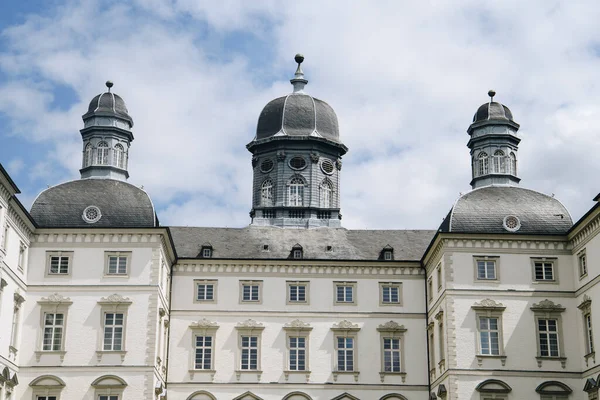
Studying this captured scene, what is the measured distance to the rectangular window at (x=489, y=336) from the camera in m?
45.4

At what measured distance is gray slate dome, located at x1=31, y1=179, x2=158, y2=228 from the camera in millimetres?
46750

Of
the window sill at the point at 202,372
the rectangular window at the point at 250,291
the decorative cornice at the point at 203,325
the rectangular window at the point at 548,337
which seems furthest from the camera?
the rectangular window at the point at 250,291

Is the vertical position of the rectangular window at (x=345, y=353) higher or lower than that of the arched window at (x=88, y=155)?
lower

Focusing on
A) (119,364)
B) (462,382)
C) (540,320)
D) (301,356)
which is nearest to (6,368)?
(119,364)

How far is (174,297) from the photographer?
51594 millimetres

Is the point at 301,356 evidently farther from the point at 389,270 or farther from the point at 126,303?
the point at 126,303

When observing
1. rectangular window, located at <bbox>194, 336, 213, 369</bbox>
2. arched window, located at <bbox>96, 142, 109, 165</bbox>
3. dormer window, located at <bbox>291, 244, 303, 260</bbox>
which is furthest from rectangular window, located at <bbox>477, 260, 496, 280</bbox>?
arched window, located at <bbox>96, 142, 109, 165</bbox>

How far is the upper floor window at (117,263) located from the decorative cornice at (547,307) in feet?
64.1

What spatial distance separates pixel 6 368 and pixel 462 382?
20.3 meters

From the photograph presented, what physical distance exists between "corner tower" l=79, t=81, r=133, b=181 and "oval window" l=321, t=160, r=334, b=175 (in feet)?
43.6

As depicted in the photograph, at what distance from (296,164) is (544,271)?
64.8 feet

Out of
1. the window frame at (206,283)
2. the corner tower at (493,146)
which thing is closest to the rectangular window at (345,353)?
the window frame at (206,283)

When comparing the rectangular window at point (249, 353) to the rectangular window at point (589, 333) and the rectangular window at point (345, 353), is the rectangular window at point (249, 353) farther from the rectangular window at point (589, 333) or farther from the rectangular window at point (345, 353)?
the rectangular window at point (589, 333)

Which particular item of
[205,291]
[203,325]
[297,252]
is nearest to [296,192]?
[297,252]
